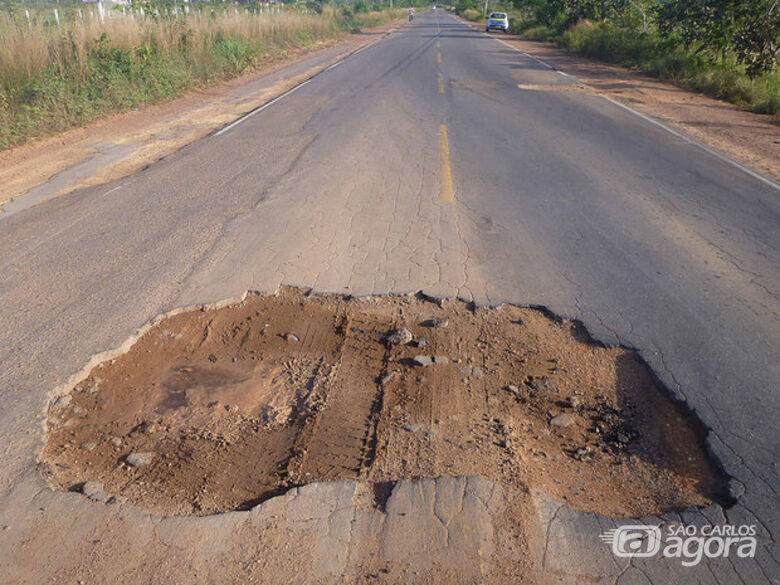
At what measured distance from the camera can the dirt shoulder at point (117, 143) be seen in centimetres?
848

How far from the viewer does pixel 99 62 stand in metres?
14.5

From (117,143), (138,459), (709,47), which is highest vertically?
(709,47)

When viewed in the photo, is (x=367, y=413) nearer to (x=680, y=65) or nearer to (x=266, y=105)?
(x=266, y=105)

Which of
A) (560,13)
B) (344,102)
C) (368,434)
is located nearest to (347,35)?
(560,13)

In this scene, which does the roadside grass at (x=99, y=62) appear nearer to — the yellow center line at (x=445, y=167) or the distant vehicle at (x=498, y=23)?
the yellow center line at (x=445, y=167)

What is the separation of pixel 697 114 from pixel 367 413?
13105 mm

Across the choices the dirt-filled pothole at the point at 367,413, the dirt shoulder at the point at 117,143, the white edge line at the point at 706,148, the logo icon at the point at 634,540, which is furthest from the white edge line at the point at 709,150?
the dirt shoulder at the point at 117,143

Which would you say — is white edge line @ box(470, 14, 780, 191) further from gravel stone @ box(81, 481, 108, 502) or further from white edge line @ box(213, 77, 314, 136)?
gravel stone @ box(81, 481, 108, 502)

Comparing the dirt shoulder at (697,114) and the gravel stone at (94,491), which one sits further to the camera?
the dirt shoulder at (697,114)

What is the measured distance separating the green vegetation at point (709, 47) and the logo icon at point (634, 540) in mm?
13844

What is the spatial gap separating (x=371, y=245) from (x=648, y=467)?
3596mm

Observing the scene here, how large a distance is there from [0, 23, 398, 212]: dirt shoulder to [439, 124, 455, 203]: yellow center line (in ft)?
14.7

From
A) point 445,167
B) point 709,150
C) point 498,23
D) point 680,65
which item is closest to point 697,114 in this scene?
point 709,150

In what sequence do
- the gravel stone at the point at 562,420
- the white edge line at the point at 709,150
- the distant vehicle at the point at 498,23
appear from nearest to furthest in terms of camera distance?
the gravel stone at the point at 562,420, the white edge line at the point at 709,150, the distant vehicle at the point at 498,23
